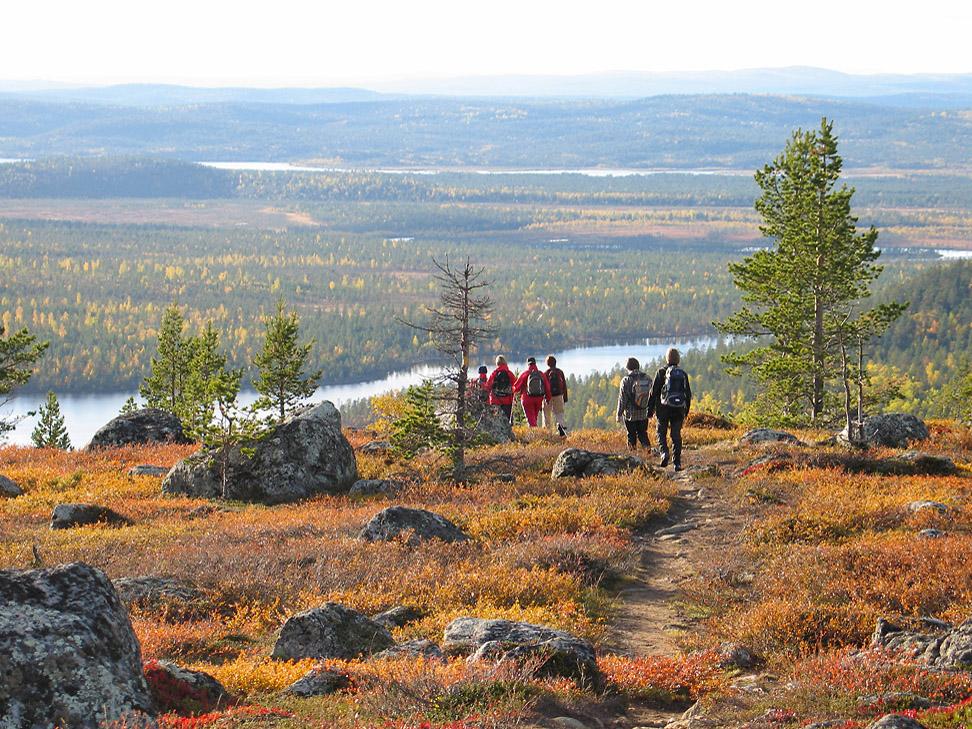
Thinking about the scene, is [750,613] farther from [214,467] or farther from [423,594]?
[214,467]

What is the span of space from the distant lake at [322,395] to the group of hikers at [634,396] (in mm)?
93237

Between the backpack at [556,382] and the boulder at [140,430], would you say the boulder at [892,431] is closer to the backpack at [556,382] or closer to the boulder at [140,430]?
the backpack at [556,382]

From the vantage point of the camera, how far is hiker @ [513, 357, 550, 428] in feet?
105

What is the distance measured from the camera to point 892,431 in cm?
3064

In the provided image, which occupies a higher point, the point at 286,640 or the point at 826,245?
the point at 826,245

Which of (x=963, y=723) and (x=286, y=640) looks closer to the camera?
(x=963, y=723)

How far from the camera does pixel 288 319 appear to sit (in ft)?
124

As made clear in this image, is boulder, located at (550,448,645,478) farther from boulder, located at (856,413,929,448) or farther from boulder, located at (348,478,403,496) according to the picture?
boulder, located at (856,413,929,448)

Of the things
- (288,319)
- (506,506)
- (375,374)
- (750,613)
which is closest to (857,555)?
(750,613)

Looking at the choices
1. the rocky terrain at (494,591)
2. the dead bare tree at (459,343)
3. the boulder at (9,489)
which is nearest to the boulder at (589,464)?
the rocky terrain at (494,591)

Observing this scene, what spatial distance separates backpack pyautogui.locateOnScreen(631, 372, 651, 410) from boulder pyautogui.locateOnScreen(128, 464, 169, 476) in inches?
482

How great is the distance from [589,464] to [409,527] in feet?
26.1

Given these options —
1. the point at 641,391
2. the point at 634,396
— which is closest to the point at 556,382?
the point at 634,396

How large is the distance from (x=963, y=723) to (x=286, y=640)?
7.17 metres
